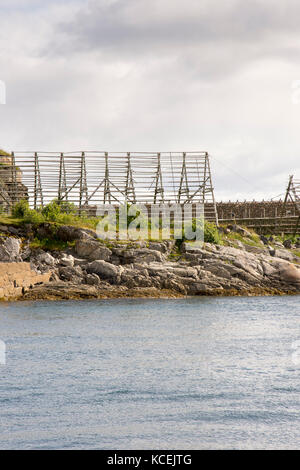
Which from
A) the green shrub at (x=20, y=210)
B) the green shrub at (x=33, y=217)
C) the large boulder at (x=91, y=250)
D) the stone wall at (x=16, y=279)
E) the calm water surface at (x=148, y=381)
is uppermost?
the green shrub at (x=20, y=210)

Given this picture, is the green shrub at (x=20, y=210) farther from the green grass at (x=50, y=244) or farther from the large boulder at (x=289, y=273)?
the large boulder at (x=289, y=273)

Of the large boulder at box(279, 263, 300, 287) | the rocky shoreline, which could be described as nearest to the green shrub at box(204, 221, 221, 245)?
the rocky shoreline

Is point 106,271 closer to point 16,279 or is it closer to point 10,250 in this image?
point 16,279

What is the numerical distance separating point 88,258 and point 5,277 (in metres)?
6.33

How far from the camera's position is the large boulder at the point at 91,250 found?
40.0 m

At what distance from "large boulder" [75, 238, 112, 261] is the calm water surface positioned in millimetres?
10104

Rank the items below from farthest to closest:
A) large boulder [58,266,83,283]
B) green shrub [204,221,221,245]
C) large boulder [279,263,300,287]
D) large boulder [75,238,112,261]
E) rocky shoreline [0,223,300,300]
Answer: green shrub [204,221,221,245] → large boulder [279,263,300,287] → large boulder [75,238,112,261] → large boulder [58,266,83,283] → rocky shoreline [0,223,300,300]

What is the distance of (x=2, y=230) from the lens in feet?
135

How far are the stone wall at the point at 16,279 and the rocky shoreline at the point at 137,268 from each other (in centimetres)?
23

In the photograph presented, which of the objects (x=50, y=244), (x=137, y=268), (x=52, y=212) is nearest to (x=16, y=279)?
(x=50, y=244)

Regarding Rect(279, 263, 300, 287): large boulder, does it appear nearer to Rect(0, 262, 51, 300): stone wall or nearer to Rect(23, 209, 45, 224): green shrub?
Rect(0, 262, 51, 300): stone wall

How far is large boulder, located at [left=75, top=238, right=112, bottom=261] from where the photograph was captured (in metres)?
40.0

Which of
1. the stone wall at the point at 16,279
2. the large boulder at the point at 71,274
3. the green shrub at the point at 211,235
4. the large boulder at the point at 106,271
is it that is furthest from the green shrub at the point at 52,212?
the green shrub at the point at 211,235

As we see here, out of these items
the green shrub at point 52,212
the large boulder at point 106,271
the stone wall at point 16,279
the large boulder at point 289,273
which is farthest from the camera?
the green shrub at point 52,212
